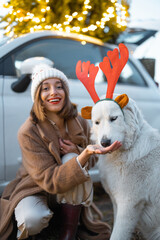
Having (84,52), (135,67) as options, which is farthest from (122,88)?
(84,52)

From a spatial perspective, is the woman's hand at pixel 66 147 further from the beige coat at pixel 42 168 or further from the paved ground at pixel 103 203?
the paved ground at pixel 103 203

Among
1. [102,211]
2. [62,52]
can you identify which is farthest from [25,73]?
[102,211]

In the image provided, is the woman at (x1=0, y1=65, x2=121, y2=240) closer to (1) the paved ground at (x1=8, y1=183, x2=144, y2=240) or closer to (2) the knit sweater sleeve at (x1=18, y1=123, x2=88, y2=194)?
(2) the knit sweater sleeve at (x1=18, y1=123, x2=88, y2=194)

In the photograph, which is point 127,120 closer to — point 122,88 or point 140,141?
point 140,141

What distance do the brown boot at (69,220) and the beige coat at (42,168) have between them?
0.23 m

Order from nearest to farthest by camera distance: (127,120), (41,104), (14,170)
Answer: (127,120)
(41,104)
(14,170)

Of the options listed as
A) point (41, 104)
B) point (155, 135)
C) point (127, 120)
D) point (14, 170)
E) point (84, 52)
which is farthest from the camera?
point (84, 52)

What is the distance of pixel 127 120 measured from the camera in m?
1.88

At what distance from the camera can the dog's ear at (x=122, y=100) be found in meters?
1.83

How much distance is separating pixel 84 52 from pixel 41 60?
70 cm

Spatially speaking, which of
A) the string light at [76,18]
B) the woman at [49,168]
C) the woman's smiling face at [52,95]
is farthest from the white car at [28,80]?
the woman's smiling face at [52,95]

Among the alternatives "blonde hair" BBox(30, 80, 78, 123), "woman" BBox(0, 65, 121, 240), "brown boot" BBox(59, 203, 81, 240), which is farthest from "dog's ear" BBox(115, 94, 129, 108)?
"brown boot" BBox(59, 203, 81, 240)

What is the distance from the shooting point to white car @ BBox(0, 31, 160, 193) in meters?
2.95

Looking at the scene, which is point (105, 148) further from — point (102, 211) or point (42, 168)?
point (102, 211)
